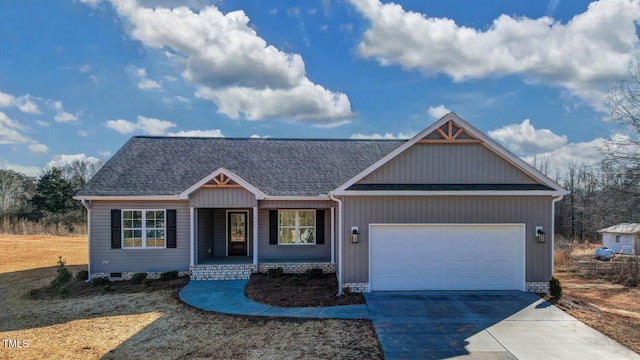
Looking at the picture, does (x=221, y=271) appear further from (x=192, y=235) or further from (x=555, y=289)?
(x=555, y=289)

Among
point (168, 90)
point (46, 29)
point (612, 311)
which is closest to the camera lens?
point (612, 311)

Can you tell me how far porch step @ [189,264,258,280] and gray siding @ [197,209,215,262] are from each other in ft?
3.17

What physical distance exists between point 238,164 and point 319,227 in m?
4.59

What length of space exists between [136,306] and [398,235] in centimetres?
788

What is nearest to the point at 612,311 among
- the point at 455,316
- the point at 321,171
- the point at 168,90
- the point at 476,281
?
the point at 476,281

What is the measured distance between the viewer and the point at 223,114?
21.9 m

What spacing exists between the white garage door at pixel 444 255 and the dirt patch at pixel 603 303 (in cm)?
163

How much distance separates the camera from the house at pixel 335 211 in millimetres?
10336

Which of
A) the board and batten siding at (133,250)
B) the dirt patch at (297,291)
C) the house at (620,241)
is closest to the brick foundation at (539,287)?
the dirt patch at (297,291)

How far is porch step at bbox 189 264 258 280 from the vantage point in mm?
12508

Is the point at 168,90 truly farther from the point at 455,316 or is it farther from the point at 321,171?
the point at 455,316

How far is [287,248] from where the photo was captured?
1410cm

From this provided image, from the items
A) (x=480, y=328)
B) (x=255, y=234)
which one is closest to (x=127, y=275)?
(x=255, y=234)

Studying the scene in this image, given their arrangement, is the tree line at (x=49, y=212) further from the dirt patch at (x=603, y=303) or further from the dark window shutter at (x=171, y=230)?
the dirt patch at (x=603, y=303)
